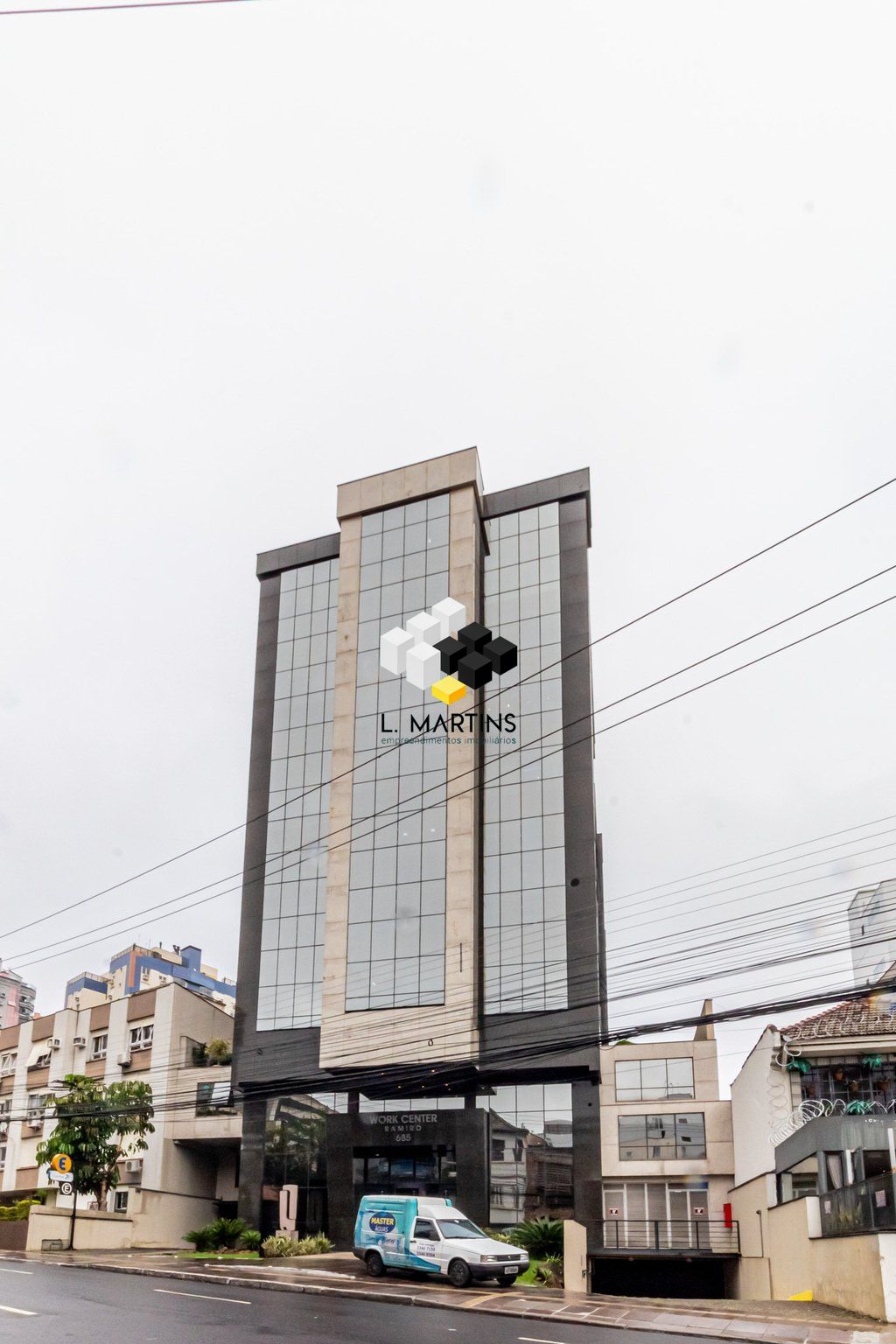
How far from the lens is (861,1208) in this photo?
22.5 m

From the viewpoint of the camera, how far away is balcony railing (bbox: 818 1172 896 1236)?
68.1ft

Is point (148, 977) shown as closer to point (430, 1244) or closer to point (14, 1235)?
point (14, 1235)

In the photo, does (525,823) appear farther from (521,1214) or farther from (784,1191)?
(784,1191)

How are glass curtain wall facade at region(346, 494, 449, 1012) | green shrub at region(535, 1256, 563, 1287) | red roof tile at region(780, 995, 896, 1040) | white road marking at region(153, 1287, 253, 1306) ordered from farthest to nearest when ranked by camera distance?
glass curtain wall facade at region(346, 494, 449, 1012), red roof tile at region(780, 995, 896, 1040), green shrub at region(535, 1256, 563, 1287), white road marking at region(153, 1287, 253, 1306)

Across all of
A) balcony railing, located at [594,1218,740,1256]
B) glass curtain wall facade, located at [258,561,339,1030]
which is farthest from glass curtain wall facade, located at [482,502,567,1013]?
balcony railing, located at [594,1218,740,1256]

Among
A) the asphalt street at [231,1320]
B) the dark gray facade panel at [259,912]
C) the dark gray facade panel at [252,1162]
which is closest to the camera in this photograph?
the asphalt street at [231,1320]

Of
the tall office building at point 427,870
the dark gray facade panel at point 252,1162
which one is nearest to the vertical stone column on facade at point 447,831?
the tall office building at point 427,870

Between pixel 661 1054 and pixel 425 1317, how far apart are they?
1091 inches

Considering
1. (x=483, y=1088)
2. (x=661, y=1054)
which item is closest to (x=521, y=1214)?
(x=483, y=1088)

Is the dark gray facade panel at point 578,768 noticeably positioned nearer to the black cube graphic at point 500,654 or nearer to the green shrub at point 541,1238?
the black cube graphic at point 500,654

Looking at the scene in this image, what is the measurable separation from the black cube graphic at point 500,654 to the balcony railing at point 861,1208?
31.3 m

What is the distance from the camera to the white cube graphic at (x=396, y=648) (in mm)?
55656

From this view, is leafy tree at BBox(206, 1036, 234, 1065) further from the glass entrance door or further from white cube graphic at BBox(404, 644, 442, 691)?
white cube graphic at BBox(404, 644, 442, 691)

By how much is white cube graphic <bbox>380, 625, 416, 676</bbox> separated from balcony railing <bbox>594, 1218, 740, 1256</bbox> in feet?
84.7
